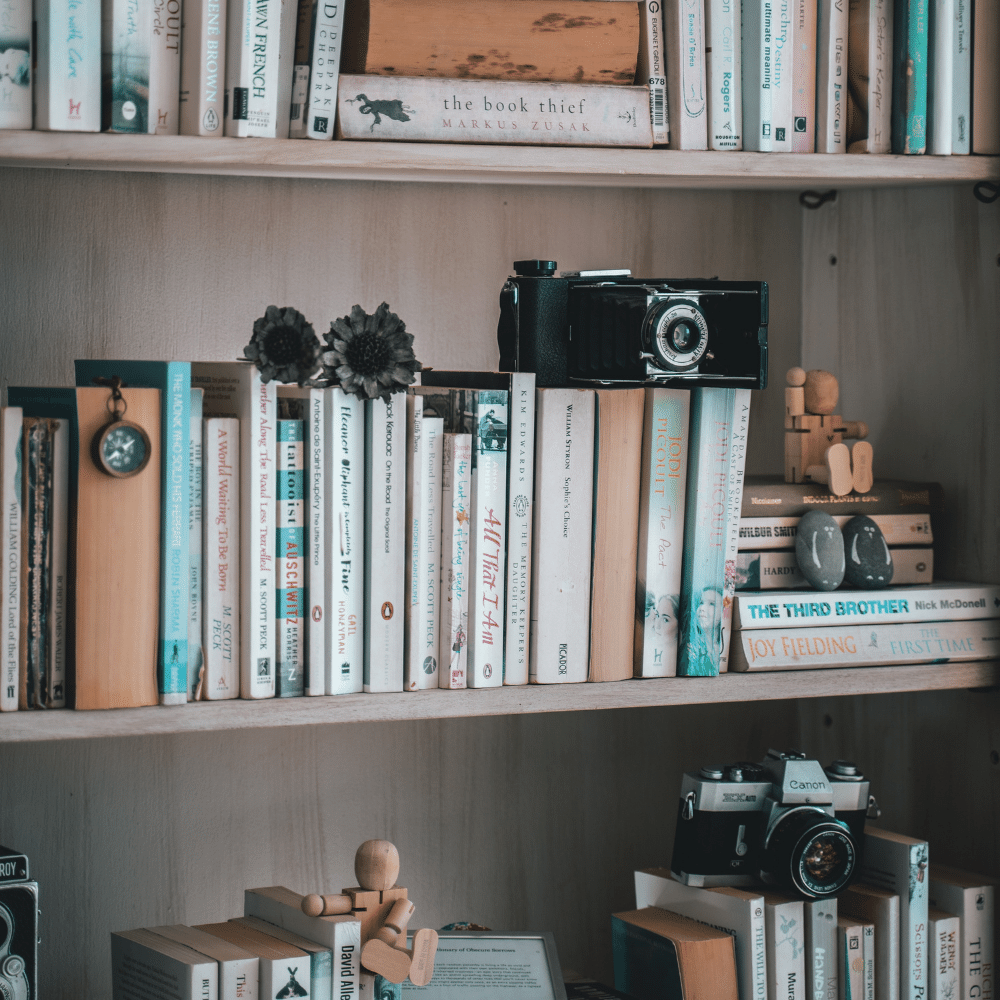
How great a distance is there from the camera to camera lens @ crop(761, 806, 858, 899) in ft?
3.87

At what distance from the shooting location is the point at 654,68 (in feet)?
3.79

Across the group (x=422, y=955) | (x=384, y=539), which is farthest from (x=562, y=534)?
(x=422, y=955)

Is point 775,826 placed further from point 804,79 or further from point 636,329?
point 804,79

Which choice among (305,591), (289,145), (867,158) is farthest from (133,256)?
(867,158)

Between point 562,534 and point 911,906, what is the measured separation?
497 mm

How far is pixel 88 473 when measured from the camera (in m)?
0.97

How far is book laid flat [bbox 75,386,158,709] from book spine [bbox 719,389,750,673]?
50cm

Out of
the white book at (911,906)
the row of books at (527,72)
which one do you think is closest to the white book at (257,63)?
the row of books at (527,72)

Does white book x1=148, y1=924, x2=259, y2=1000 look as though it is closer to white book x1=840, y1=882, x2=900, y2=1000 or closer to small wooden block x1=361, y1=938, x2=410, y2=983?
small wooden block x1=361, y1=938, x2=410, y2=983

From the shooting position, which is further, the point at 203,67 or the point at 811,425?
the point at 811,425

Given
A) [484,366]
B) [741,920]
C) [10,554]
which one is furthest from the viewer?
[484,366]

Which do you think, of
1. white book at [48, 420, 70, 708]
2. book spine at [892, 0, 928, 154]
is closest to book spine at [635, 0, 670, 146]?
book spine at [892, 0, 928, 154]

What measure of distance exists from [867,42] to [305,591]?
0.72m

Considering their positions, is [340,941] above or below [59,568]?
below
